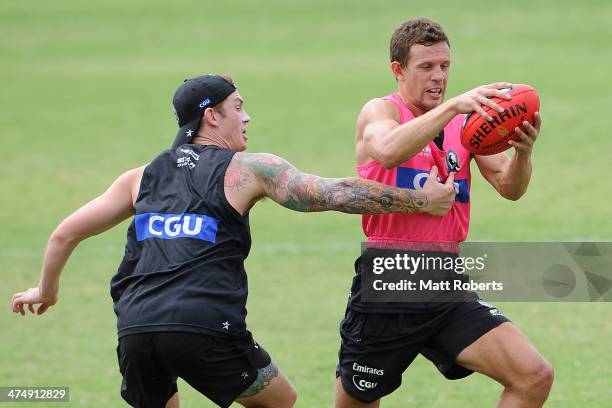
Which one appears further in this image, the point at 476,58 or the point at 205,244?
the point at 476,58

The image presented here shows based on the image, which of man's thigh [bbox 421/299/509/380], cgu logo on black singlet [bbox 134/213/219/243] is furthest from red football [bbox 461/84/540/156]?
cgu logo on black singlet [bbox 134/213/219/243]

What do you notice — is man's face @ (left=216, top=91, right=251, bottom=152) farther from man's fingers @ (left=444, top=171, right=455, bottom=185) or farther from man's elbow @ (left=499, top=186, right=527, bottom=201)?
man's elbow @ (left=499, top=186, right=527, bottom=201)

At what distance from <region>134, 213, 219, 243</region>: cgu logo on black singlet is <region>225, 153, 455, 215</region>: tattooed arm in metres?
0.20

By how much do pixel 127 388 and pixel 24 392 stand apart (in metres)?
A: 3.30

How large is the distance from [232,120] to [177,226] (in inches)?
32.4

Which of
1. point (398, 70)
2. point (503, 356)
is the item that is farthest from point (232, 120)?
point (503, 356)

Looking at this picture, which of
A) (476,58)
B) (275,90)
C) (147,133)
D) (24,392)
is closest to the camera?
(24,392)

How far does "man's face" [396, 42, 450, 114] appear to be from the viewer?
6977 mm

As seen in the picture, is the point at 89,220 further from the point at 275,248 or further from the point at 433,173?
the point at 275,248

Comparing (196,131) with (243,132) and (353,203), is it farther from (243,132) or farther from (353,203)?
(353,203)

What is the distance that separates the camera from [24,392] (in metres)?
9.58

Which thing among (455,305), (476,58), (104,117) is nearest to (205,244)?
(455,305)

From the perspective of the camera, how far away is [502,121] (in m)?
6.63

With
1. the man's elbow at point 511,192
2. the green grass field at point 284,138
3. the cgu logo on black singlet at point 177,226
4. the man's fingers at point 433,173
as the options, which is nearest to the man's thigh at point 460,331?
the man's elbow at point 511,192
